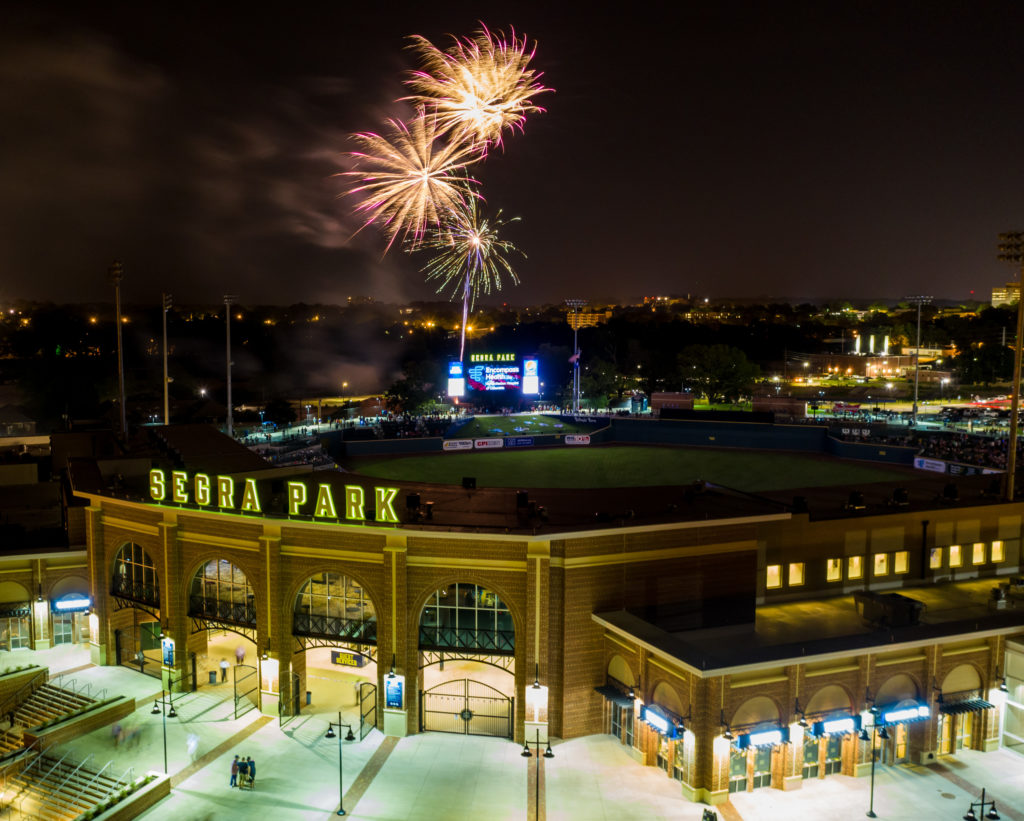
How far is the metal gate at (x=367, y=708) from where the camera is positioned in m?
27.9

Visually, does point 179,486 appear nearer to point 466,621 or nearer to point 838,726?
point 466,621

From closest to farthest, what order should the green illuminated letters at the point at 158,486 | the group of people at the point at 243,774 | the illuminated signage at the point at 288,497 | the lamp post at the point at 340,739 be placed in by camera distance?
1. the lamp post at the point at 340,739
2. the group of people at the point at 243,774
3. the illuminated signage at the point at 288,497
4. the green illuminated letters at the point at 158,486

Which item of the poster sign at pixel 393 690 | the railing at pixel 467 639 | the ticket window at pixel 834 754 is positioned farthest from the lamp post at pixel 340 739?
the ticket window at pixel 834 754

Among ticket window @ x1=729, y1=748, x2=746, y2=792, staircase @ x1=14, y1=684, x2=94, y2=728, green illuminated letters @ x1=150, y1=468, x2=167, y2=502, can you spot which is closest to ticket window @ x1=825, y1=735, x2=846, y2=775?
ticket window @ x1=729, y1=748, x2=746, y2=792

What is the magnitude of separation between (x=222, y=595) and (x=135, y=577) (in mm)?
5115

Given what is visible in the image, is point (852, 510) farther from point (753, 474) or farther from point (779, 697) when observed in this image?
point (753, 474)

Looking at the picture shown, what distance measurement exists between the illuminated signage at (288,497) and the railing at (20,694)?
8.35 metres

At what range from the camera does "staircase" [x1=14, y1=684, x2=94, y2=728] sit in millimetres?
29109

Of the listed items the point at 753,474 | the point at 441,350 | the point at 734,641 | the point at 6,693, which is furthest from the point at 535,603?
the point at 441,350

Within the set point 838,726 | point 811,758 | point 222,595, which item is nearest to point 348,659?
point 222,595

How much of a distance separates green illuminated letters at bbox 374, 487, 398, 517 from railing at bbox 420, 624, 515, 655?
159 inches

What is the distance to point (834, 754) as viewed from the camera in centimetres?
2536

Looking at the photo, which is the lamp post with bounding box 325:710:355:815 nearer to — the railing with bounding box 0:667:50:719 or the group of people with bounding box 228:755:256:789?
the group of people with bounding box 228:755:256:789

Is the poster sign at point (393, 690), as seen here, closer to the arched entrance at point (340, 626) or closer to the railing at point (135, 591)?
the arched entrance at point (340, 626)
